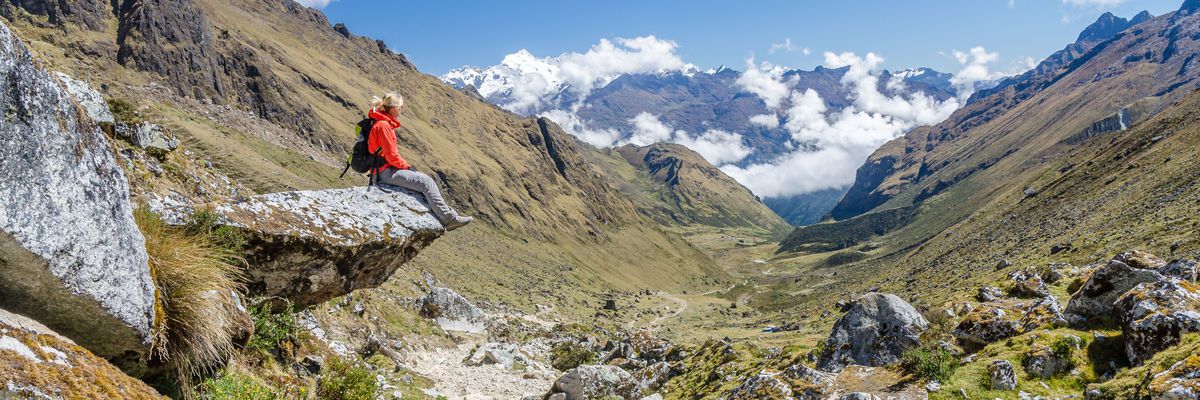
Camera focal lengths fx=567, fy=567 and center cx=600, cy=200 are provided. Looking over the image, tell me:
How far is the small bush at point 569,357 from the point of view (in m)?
32.3

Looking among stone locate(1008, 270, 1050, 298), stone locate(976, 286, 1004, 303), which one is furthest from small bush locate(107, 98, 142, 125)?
stone locate(1008, 270, 1050, 298)

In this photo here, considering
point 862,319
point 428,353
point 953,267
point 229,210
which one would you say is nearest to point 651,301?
point 953,267

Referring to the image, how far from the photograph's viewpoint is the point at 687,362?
2753 cm

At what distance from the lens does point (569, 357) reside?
3316 centimetres

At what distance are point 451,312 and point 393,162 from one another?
2849 cm

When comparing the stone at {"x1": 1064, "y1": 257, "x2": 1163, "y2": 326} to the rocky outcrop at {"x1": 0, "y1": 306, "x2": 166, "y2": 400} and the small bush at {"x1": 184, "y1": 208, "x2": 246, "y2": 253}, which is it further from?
the rocky outcrop at {"x1": 0, "y1": 306, "x2": 166, "y2": 400}

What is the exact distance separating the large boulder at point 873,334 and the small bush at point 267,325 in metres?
15.5

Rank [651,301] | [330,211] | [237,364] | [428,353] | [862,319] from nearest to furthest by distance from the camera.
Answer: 1. [237,364]
2. [330,211]
3. [862,319]
4. [428,353]
5. [651,301]

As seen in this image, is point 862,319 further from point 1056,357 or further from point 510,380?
point 510,380

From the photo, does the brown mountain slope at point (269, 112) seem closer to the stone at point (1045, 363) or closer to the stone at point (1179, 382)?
the stone at point (1045, 363)

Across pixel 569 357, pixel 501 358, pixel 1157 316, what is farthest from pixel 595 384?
pixel 1157 316

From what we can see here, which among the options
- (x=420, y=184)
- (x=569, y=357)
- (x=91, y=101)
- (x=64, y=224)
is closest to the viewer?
(x=64, y=224)

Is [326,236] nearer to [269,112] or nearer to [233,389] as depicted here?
[233,389]

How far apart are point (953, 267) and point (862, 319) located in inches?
2719
